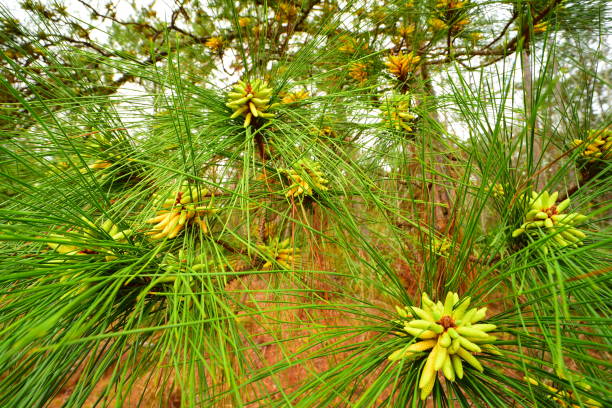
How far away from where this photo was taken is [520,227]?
46 cm

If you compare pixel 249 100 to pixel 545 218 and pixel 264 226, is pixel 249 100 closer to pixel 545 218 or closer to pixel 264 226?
pixel 264 226

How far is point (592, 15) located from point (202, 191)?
1331 mm

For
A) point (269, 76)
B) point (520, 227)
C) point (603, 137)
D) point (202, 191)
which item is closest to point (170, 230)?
point (202, 191)

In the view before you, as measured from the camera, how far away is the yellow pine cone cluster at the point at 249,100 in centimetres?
49

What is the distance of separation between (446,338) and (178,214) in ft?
1.35

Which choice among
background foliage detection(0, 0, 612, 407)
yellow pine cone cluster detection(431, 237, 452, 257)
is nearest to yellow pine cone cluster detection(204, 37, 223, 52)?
background foliage detection(0, 0, 612, 407)

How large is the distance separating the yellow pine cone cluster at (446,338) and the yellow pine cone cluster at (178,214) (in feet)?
1.14

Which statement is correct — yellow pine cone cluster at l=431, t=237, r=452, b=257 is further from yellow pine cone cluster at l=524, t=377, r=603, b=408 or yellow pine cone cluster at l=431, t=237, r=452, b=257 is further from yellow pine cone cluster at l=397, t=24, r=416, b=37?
yellow pine cone cluster at l=397, t=24, r=416, b=37

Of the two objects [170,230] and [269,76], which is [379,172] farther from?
[170,230]

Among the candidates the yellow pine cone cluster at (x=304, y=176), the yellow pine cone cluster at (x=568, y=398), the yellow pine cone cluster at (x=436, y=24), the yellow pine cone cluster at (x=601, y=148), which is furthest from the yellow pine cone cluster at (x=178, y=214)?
the yellow pine cone cluster at (x=436, y=24)

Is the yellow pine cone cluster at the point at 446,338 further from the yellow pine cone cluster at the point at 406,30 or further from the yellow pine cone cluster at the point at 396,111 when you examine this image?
the yellow pine cone cluster at the point at 406,30

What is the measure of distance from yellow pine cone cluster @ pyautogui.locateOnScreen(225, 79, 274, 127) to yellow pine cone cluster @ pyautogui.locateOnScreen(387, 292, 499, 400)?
0.40m

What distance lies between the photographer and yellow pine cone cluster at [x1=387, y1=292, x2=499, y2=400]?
1.00ft

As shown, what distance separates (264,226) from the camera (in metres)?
0.75
